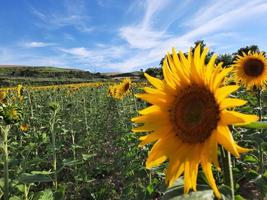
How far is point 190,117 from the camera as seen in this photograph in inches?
68.7

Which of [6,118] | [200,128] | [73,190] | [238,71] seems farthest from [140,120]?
[73,190]

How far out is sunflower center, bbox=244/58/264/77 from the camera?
210 inches

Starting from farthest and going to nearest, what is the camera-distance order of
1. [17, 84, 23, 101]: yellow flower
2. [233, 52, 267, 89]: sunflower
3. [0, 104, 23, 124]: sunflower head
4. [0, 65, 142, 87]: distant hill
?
[0, 65, 142, 87]: distant hill
[17, 84, 23, 101]: yellow flower
[233, 52, 267, 89]: sunflower
[0, 104, 23, 124]: sunflower head

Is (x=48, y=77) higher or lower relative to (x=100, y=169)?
lower

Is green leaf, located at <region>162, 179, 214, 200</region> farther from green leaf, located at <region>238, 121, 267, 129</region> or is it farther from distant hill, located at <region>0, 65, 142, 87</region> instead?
distant hill, located at <region>0, 65, 142, 87</region>

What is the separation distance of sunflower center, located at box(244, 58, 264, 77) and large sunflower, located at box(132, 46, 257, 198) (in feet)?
12.2

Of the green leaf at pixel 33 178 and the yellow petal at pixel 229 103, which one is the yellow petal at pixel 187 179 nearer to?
the yellow petal at pixel 229 103

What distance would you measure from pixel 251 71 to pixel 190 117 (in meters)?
3.86

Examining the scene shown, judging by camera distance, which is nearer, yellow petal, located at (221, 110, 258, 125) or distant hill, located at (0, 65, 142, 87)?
yellow petal, located at (221, 110, 258, 125)

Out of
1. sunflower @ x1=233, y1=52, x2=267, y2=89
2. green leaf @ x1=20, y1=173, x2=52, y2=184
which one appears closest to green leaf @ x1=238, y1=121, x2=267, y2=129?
green leaf @ x1=20, y1=173, x2=52, y2=184

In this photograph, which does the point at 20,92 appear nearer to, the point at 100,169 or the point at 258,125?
the point at 100,169

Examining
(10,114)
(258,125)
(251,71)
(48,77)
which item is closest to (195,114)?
(258,125)

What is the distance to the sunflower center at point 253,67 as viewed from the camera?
17.5ft

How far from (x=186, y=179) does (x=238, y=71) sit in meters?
4.00
